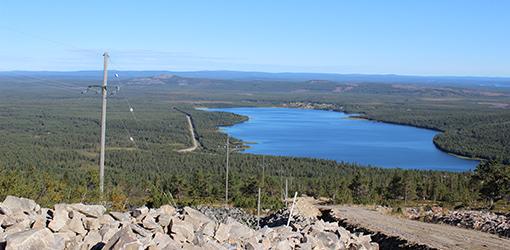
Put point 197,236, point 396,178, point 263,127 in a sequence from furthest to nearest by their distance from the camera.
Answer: point 263,127 → point 396,178 → point 197,236

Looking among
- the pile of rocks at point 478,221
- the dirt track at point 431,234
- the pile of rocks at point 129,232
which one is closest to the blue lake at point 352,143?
the pile of rocks at point 478,221

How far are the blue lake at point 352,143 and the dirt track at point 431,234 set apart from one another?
4541 cm

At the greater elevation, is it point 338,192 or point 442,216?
point 442,216

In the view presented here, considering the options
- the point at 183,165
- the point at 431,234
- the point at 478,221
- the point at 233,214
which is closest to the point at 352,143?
the point at 183,165

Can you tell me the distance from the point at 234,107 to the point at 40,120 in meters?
84.4

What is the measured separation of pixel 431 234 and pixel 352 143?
70616mm

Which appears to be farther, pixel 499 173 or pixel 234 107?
pixel 234 107

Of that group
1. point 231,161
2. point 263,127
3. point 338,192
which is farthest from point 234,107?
point 338,192

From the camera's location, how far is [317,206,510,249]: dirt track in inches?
511

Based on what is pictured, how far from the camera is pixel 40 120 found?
335ft

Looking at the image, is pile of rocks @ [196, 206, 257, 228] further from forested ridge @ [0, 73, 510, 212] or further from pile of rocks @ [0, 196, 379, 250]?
pile of rocks @ [0, 196, 379, 250]

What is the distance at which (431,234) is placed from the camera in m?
14.5

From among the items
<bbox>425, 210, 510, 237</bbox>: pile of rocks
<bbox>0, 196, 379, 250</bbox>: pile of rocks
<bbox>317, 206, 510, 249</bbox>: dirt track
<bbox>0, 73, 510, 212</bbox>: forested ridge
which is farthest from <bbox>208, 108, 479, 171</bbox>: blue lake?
<bbox>0, 196, 379, 250</bbox>: pile of rocks

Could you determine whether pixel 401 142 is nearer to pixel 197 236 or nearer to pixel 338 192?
pixel 338 192
